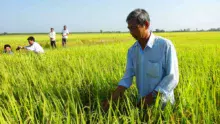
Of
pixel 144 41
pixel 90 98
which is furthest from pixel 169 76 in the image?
pixel 90 98

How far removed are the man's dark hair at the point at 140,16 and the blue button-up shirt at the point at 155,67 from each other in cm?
19

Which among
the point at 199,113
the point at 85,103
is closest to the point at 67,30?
the point at 85,103

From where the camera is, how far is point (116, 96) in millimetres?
1964

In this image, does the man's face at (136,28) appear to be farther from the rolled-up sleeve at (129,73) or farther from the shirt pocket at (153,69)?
the rolled-up sleeve at (129,73)

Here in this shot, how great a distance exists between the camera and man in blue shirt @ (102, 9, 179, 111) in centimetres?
171

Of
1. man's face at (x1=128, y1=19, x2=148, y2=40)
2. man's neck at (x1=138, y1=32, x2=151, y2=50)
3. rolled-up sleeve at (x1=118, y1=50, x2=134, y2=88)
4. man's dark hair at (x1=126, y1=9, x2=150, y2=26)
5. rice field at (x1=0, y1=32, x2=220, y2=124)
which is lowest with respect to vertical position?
rice field at (x1=0, y1=32, x2=220, y2=124)

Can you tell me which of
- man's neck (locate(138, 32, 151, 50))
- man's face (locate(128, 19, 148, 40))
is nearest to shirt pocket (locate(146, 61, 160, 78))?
man's neck (locate(138, 32, 151, 50))

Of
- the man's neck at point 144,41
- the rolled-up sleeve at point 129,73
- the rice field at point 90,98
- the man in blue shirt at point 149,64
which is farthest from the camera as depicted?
the rolled-up sleeve at point 129,73

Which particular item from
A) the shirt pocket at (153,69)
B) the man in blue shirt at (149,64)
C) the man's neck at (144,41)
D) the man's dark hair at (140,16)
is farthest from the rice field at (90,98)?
the man's dark hair at (140,16)

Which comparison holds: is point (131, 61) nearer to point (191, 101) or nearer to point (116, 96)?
point (116, 96)

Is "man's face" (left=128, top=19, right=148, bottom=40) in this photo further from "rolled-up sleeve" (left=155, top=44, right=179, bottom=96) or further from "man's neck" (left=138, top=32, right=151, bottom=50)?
A: "rolled-up sleeve" (left=155, top=44, right=179, bottom=96)

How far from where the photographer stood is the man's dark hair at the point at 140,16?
1.67 meters

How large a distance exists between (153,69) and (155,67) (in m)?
0.03

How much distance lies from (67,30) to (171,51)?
44.2 feet
